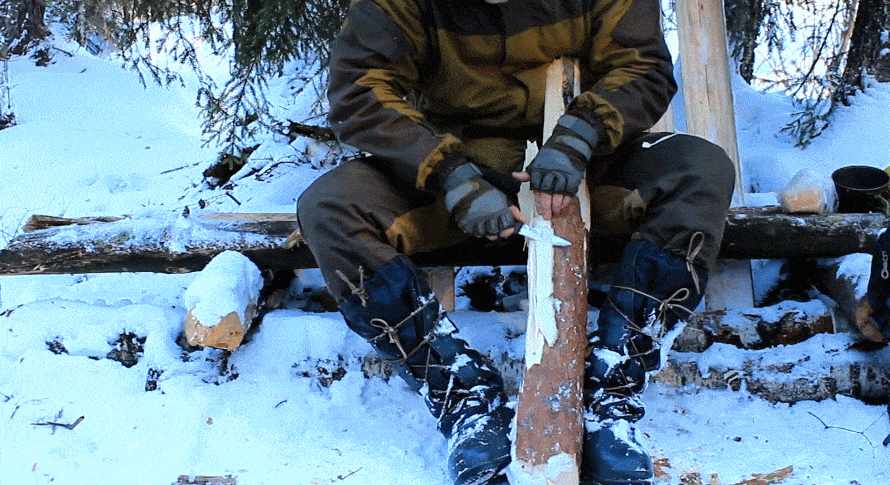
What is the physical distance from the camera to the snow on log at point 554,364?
2.06 meters

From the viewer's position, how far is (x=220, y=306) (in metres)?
2.80

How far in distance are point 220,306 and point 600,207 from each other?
4.23 feet

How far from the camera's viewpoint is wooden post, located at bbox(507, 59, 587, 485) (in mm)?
2064

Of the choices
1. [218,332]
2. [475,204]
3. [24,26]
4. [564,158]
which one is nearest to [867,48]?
[564,158]

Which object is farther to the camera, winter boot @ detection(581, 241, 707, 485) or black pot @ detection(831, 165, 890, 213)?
black pot @ detection(831, 165, 890, 213)

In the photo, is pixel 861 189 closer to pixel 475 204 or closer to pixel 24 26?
pixel 475 204

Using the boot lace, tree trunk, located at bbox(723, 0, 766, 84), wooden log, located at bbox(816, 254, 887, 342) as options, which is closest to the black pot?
wooden log, located at bbox(816, 254, 887, 342)

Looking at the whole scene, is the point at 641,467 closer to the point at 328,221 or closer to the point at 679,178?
the point at 679,178

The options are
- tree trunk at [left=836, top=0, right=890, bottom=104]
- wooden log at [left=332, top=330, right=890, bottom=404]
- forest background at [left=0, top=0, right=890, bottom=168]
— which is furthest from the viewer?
tree trunk at [left=836, top=0, right=890, bottom=104]

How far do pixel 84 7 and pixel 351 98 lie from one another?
1950 mm

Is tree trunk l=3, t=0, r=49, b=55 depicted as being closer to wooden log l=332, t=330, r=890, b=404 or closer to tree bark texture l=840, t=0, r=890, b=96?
wooden log l=332, t=330, r=890, b=404

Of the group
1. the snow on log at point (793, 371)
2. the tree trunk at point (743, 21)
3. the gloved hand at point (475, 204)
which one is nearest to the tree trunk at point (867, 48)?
the tree trunk at point (743, 21)

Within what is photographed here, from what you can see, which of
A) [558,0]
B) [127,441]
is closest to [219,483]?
[127,441]

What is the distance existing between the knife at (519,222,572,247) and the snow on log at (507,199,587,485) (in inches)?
0.5
